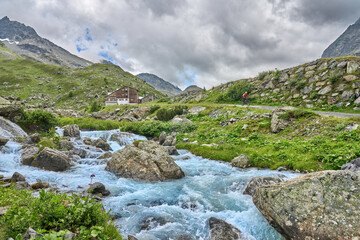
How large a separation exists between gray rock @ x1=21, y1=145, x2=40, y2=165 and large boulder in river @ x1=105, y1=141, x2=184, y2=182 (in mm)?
5505

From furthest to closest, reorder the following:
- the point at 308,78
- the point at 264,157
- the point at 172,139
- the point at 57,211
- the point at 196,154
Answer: the point at 308,78 < the point at 172,139 < the point at 196,154 < the point at 264,157 < the point at 57,211

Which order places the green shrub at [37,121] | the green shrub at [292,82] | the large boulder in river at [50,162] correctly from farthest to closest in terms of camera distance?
the green shrub at [292,82] → the green shrub at [37,121] → the large boulder in river at [50,162]

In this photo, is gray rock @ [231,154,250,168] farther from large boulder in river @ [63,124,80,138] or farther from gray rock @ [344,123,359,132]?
large boulder in river @ [63,124,80,138]

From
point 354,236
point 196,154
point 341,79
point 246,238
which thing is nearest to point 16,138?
point 196,154

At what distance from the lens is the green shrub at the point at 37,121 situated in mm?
21719

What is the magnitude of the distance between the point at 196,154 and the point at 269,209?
12314mm

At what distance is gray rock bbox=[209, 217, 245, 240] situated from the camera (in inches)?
270

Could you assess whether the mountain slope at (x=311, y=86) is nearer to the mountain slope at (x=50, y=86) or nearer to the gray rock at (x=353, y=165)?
the gray rock at (x=353, y=165)

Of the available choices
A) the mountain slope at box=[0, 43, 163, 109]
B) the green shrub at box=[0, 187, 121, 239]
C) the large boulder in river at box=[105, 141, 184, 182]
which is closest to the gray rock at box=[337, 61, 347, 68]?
the large boulder in river at box=[105, 141, 184, 182]

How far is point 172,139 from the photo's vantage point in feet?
79.8

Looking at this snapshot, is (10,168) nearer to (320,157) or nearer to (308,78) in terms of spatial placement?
(320,157)

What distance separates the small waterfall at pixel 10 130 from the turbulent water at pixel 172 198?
3.15 m

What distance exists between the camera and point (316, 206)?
6.42 meters

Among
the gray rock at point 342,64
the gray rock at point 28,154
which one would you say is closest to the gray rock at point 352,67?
the gray rock at point 342,64
